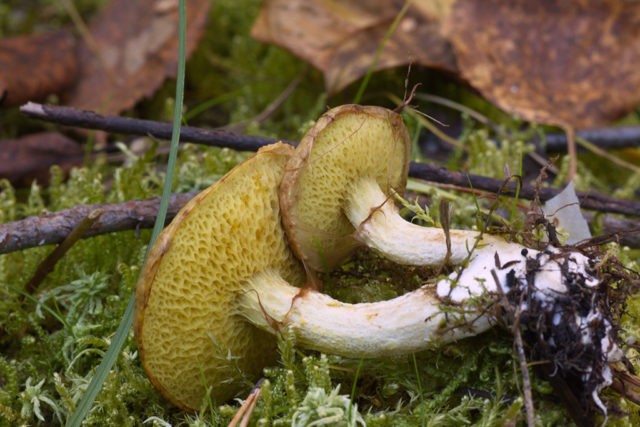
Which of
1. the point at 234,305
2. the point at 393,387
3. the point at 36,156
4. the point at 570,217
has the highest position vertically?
the point at 570,217

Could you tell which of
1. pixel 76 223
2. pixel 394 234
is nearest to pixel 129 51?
pixel 76 223

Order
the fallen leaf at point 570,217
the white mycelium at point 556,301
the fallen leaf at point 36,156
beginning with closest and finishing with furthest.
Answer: the white mycelium at point 556,301
the fallen leaf at point 570,217
the fallen leaf at point 36,156

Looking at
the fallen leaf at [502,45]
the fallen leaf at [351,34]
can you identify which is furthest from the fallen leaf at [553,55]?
the fallen leaf at [351,34]

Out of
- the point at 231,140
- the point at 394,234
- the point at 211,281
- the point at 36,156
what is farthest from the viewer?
the point at 36,156

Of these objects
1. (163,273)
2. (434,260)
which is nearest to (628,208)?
(434,260)

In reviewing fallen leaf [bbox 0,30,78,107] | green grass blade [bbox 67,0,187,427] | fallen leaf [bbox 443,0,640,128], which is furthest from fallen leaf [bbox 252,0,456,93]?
green grass blade [bbox 67,0,187,427]

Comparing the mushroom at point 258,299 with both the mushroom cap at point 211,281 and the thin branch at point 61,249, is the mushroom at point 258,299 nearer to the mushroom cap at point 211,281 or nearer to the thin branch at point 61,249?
the mushroom cap at point 211,281

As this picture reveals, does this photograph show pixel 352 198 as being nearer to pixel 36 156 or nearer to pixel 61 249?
pixel 61 249
